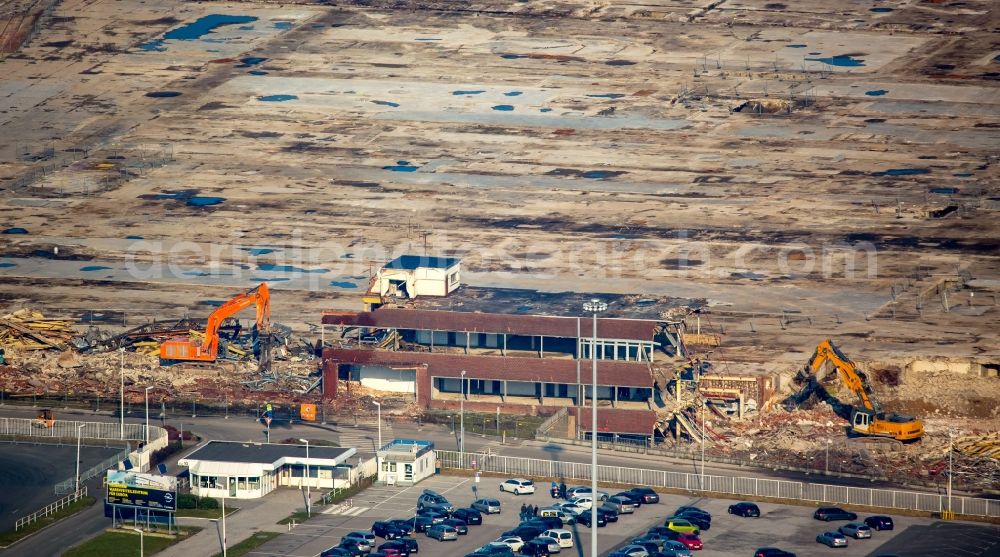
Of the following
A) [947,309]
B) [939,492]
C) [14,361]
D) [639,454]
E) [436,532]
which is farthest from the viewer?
[947,309]

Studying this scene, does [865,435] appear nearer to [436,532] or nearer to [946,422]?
[946,422]

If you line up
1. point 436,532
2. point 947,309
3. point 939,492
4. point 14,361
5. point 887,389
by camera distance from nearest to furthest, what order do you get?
1. point 436,532
2. point 939,492
3. point 887,389
4. point 14,361
5. point 947,309

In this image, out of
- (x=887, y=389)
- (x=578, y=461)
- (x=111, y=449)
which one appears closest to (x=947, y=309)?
(x=887, y=389)

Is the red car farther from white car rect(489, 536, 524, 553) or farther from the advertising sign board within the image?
the advertising sign board

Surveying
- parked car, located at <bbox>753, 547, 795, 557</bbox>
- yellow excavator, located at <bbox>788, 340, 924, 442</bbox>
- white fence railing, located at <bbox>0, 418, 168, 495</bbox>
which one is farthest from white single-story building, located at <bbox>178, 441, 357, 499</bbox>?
yellow excavator, located at <bbox>788, 340, 924, 442</bbox>

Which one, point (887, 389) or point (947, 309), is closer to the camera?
point (887, 389)
